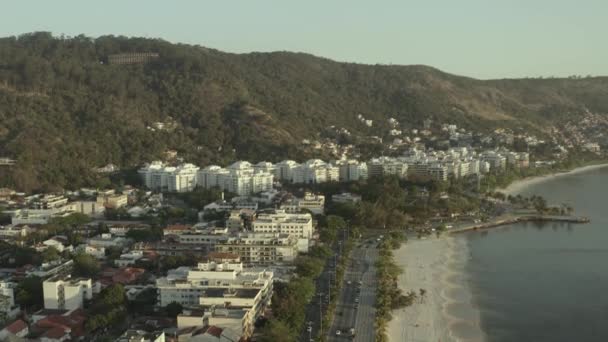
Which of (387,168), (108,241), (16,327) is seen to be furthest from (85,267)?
(387,168)

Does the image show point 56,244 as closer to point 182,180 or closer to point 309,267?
point 309,267

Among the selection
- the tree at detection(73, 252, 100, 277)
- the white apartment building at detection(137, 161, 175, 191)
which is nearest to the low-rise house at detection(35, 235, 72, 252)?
the tree at detection(73, 252, 100, 277)

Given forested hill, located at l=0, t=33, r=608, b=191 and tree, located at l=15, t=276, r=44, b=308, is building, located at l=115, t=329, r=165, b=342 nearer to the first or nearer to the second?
tree, located at l=15, t=276, r=44, b=308

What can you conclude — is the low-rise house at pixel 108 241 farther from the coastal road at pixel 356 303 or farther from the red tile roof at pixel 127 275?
the coastal road at pixel 356 303

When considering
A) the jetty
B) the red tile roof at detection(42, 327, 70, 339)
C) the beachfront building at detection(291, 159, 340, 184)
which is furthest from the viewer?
the beachfront building at detection(291, 159, 340, 184)

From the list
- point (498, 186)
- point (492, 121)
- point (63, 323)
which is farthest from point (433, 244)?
point (492, 121)
